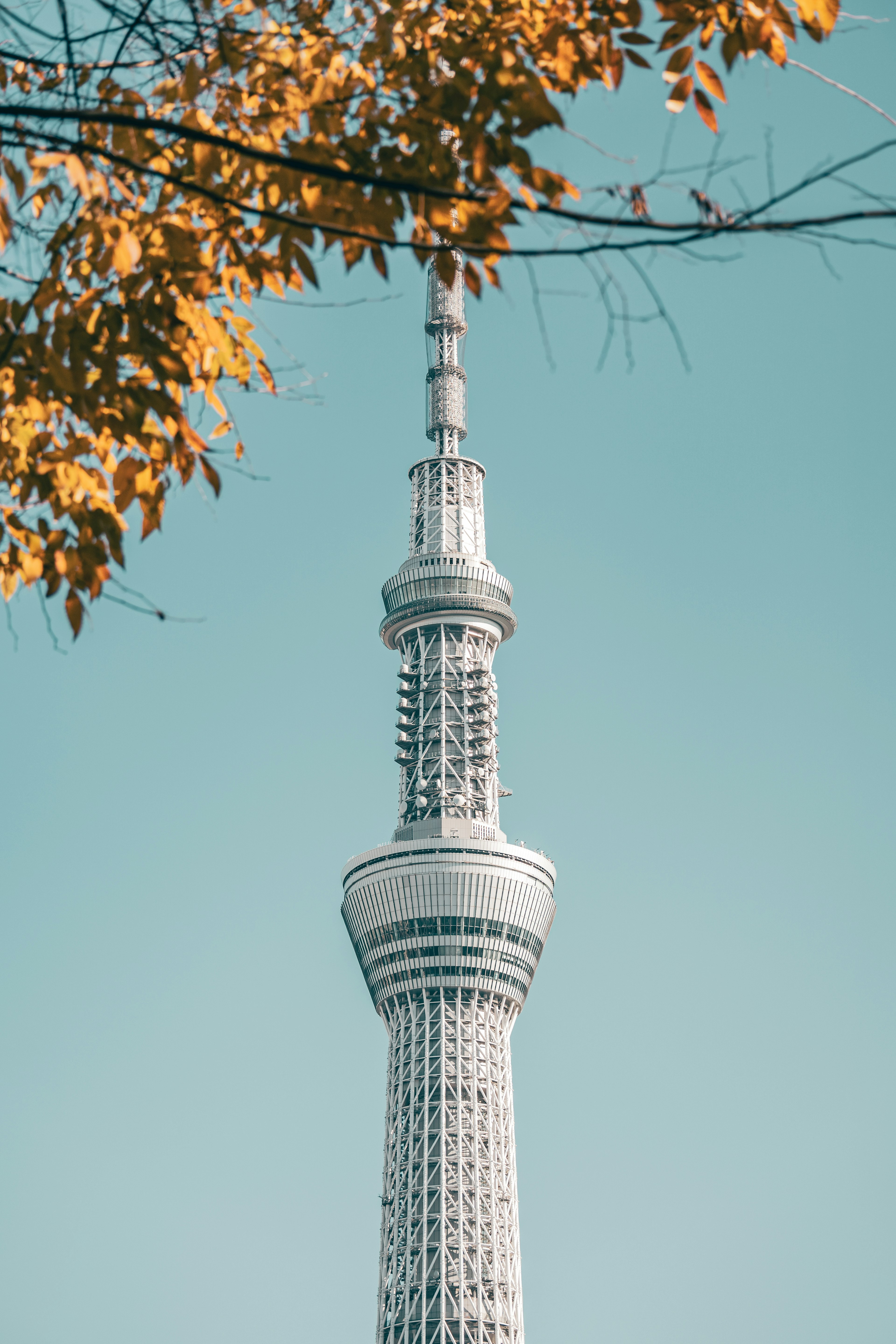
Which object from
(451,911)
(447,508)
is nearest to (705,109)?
(451,911)

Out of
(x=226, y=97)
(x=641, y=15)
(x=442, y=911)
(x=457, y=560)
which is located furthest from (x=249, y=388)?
(x=457, y=560)

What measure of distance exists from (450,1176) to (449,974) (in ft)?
61.0

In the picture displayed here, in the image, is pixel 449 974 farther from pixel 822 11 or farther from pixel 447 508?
pixel 822 11

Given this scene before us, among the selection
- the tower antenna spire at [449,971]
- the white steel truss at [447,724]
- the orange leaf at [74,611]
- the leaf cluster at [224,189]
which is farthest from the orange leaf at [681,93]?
the white steel truss at [447,724]

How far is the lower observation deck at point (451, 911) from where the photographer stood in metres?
147

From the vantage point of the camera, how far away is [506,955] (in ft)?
492

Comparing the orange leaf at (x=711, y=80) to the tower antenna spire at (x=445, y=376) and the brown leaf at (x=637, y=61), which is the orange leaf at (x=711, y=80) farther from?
the tower antenna spire at (x=445, y=376)

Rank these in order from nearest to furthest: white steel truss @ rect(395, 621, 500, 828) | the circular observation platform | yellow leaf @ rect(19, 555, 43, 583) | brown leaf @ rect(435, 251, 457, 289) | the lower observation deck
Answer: brown leaf @ rect(435, 251, 457, 289)
yellow leaf @ rect(19, 555, 43, 583)
the lower observation deck
white steel truss @ rect(395, 621, 500, 828)
the circular observation platform

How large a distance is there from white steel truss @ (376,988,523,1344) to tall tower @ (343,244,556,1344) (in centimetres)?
15

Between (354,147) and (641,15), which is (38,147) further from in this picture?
(641,15)

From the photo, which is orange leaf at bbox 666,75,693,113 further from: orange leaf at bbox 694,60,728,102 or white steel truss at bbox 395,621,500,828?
white steel truss at bbox 395,621,500,828

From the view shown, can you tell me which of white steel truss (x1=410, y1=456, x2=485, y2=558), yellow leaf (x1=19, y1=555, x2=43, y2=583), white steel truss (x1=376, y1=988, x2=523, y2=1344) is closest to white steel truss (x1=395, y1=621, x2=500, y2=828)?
white steel truss (x1=410, y1=456, x2=485, y2=558)

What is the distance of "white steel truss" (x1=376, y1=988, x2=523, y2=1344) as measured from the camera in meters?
137

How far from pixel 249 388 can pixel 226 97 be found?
9.14 ft
